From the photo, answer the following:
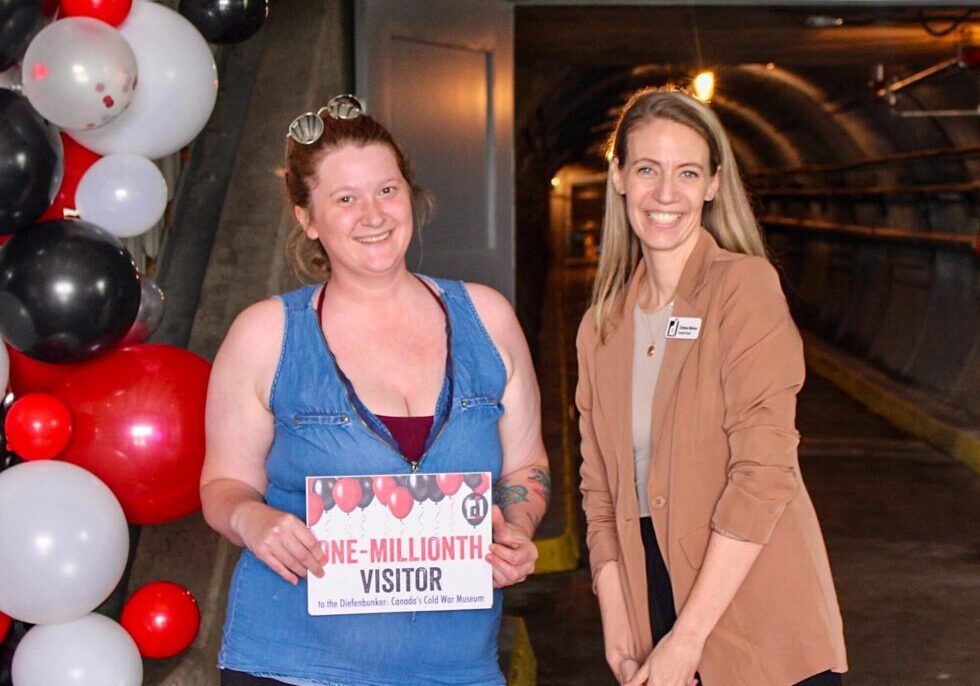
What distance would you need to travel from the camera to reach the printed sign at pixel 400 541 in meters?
2.28

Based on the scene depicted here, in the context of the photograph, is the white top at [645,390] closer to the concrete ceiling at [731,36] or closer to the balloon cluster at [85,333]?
the balloon cluster at [85,333]

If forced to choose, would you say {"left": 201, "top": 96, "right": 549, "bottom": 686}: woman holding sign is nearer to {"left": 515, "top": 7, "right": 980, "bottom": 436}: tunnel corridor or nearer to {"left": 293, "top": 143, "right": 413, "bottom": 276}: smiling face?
{"left": 293, "top": 143, "right": 413, "bottom": 276}: smiling face

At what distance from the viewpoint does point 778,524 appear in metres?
2.39

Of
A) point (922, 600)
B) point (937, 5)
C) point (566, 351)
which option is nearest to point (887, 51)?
point (937, 5)

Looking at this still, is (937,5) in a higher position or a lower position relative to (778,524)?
higher

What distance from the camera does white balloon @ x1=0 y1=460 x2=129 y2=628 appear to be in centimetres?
302

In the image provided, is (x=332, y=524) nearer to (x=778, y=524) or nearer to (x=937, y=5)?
(x=778, y=524)

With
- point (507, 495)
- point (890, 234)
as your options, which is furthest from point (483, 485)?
point (890, 234)

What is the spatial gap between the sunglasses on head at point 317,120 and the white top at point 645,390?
71 centimetres

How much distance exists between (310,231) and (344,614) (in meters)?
0.75

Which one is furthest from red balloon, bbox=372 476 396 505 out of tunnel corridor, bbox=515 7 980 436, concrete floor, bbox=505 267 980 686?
tunnel corridor, bbox=515 7 980 436

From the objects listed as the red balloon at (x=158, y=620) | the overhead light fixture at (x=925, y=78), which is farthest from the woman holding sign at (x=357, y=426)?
the overhead light fixture at (x=925, y=78)

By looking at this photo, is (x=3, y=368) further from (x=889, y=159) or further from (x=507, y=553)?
(x=889, y=159)

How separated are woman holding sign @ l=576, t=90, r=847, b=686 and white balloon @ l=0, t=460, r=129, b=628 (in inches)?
50.2
